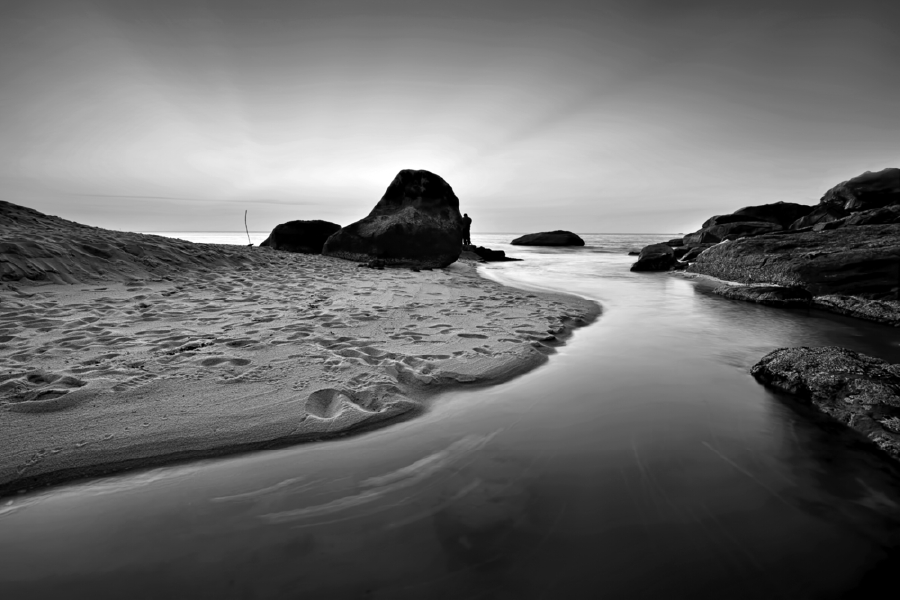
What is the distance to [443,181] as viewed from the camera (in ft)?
46.9

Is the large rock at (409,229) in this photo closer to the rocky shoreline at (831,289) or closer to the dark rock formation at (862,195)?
the rocky shoreline at (831,289)

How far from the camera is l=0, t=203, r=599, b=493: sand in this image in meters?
2.35

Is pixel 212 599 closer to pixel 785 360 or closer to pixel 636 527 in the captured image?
pixel 636 527

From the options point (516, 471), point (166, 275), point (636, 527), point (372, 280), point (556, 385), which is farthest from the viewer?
point (372, 280)

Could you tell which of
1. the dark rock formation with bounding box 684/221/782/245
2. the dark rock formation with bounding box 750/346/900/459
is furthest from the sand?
the dark rock formation with bounding box 684/221/782/245

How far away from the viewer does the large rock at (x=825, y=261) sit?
6824mm

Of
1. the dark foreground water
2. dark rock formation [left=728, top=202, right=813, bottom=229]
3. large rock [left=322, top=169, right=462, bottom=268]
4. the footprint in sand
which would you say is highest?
dark rock formation [left=728, top=202, right=813, bottom=229]

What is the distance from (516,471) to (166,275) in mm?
7557

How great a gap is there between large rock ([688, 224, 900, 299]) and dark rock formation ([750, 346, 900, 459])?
5169 mm

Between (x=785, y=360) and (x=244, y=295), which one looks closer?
(x=785, y=360)

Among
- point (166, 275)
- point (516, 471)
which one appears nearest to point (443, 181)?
point (166, 275)

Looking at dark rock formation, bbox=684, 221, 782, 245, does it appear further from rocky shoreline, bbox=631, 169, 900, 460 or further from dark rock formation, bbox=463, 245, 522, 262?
dark rock formation, bbox=463, 245, 522, 262

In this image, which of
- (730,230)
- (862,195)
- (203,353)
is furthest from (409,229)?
(862,195)

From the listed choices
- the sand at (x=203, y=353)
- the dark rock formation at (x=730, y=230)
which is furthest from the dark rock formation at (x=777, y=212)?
the sand at (x=203, y=353)
